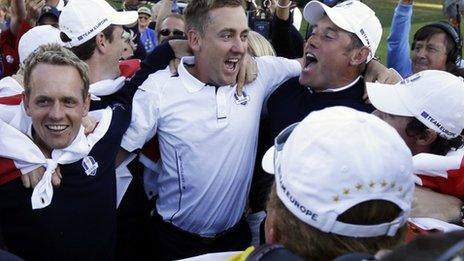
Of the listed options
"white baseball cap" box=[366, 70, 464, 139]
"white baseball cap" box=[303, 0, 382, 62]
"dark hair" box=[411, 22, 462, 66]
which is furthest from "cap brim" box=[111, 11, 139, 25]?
"dark hair" box=[411, 22, 462, 66]

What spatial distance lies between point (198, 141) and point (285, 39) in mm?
1456

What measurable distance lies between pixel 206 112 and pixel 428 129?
3.88ft

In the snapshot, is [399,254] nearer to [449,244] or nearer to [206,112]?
[449,244]

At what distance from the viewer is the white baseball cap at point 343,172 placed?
58.9 inches

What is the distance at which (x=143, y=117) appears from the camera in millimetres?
3145

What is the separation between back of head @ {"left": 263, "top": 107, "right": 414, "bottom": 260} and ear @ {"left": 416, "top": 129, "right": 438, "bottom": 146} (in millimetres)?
1108

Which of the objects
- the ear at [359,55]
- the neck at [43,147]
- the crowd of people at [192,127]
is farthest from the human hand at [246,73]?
the neck at [43,147]

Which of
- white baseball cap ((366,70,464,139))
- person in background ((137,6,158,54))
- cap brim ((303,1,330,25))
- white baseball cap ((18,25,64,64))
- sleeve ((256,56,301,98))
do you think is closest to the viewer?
white baseball cap ((366,70,464,139))

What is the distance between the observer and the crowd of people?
2.60 meters

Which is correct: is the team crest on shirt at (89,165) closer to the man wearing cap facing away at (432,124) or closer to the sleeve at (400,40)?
the man wearing cap facing away at (432,124)

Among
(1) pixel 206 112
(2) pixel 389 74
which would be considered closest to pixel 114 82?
(1) pixel 206 112

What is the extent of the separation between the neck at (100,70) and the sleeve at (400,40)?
254 centimetres

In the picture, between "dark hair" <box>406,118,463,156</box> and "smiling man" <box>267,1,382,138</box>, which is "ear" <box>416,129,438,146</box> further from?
"smiling man" <box>267,1,382,138</box>

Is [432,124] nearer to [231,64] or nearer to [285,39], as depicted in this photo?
[231,64]
